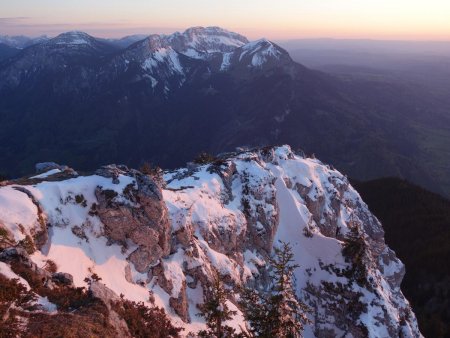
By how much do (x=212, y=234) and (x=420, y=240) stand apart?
112 meters

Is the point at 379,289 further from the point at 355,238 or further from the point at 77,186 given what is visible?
the point at 77,186

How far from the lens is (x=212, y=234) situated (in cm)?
5897

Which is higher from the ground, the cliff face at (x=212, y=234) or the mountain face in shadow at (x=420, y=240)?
the cliff face at (x=212, y=234)

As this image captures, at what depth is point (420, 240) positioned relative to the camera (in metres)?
143

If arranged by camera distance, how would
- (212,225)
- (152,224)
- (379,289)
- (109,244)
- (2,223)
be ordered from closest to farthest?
(2,223)
(109,244)
(152,224)
(212,225)
(379,289)

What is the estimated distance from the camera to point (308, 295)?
212 ft

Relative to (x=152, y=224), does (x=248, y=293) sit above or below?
above

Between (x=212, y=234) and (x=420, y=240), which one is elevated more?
(x=212, y=234)

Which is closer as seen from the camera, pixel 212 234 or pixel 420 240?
pixel 212 234

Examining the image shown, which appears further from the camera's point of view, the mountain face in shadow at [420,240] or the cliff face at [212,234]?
the mountain face in shadow at [420,240]

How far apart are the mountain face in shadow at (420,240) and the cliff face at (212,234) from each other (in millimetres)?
29569

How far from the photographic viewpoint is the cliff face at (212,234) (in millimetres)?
41312

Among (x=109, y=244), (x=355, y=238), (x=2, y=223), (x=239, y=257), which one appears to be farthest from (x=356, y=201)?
(x=2, y=223)

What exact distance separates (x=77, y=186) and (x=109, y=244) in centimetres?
775
